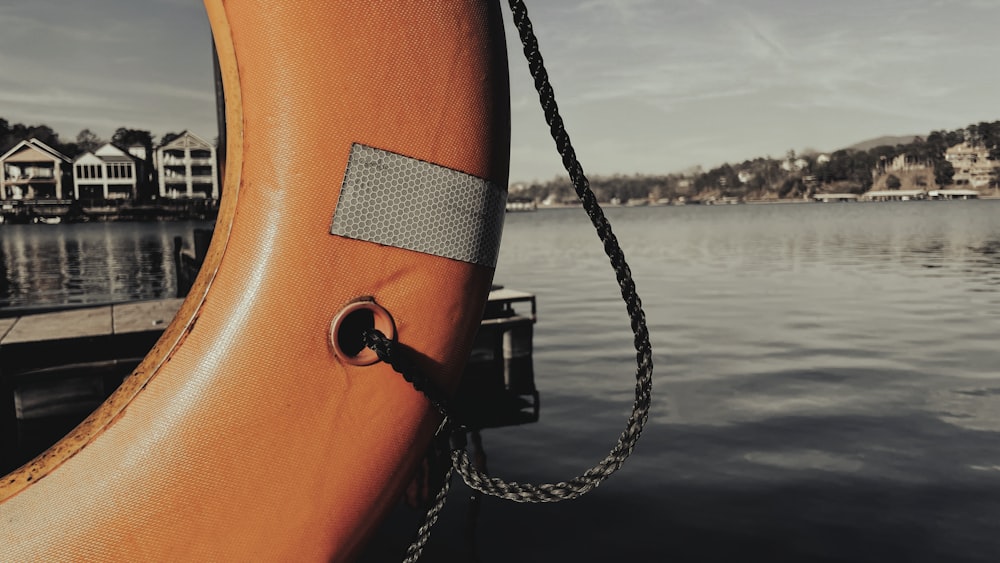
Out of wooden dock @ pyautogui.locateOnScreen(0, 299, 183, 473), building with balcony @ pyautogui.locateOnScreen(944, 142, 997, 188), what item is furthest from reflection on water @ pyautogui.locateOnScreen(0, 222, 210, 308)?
building with balcony @ pyautogui.locateOnScreen(944, 142, 997, 188)

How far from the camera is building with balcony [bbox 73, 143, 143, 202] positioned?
273ft

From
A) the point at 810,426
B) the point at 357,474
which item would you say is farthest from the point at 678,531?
the point at 357,474

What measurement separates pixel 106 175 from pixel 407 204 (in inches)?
3715

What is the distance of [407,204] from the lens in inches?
59.8

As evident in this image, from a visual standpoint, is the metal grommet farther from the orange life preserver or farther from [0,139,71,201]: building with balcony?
[0,139,71,201]: building with balcony

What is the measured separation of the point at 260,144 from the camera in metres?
1.50

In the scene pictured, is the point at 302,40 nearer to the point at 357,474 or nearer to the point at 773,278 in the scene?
the point at 357,474

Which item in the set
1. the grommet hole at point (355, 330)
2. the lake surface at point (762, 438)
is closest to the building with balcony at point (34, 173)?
the lake surface at point (762, 438)

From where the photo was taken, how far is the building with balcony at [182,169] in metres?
88.1

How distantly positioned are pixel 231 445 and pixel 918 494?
14.4ft

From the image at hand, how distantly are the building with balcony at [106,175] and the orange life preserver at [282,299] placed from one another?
9207 centimetres

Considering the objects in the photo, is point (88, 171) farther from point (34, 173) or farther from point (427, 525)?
point (427, 525)

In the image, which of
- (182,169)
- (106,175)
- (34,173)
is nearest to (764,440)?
(106,175)

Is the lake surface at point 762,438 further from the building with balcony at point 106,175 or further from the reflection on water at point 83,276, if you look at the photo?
the building with balcony at point 106,175
